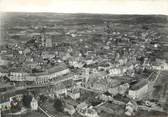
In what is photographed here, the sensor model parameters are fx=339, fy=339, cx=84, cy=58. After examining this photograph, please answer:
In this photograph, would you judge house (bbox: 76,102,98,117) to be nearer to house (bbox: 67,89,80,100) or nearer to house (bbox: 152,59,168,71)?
house (bbox: 67,89,80,100)

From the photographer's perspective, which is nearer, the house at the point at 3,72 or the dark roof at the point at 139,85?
the dark roof at the point at 139,85

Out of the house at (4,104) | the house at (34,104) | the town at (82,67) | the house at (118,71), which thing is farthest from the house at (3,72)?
the house at (118,71)

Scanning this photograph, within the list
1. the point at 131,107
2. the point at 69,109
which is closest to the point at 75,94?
the point at 69,109

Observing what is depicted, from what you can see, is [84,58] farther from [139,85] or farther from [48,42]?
[139,85]

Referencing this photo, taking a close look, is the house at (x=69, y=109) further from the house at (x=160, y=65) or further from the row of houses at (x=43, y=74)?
the house at (x=160, y=65)

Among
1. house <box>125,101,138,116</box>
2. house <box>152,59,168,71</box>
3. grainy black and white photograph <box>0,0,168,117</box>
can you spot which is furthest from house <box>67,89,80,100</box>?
house <box>152,59,168,71</box>

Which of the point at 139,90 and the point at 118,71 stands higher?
the point at 118,71

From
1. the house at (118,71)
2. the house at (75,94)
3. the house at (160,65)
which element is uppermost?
the house at (160,65)
